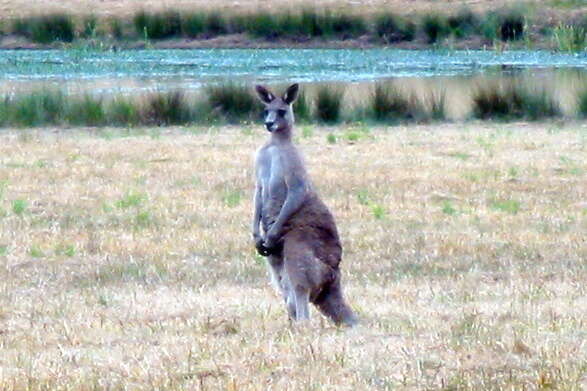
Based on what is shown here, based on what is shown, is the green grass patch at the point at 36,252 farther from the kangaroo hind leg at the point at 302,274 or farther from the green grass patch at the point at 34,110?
the green grass patch at the point at 34,110

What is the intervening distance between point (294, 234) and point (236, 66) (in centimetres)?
2939

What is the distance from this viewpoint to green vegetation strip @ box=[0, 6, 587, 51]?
4412cm

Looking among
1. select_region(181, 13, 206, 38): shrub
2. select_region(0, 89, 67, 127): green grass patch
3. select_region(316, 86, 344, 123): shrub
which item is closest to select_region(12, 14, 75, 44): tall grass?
select_region(181, 13, 206, 38): shrub

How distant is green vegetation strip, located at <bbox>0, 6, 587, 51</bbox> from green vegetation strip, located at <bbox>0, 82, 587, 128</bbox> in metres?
19.8

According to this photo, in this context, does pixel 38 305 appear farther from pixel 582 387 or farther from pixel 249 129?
pixel 249 129

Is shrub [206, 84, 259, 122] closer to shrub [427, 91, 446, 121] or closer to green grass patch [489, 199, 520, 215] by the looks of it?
shrub [427, 91, 446, 121]

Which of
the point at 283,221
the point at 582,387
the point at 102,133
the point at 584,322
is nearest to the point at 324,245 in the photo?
the point at 283,221

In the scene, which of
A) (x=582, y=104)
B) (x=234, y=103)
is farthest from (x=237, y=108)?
(x=582, y=104)

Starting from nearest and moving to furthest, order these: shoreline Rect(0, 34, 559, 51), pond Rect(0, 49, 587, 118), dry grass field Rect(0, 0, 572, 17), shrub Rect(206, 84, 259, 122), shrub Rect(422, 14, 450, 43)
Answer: shrub Rect(206, 84, 259, 122), pond Rect(0, 49, 587, 118), shoreline Rect(0, 34, 559, 51), shrub Rect(422, 14, 450, 43), dry grass field Rect(0, 0, 572, 17)

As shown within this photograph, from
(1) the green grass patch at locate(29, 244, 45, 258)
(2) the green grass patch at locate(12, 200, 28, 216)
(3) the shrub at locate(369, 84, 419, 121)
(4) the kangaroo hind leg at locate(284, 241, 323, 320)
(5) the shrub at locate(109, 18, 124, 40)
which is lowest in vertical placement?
(5) the shrub at locate(109, 18, 124, 40)

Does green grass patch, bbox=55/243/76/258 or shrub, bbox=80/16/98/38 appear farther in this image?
shrub, bbox=80/16/98/38

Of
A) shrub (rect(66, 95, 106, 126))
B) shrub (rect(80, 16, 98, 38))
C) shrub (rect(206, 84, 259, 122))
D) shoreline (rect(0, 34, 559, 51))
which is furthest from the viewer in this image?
shrub (rect(80, 16, 98, 38))

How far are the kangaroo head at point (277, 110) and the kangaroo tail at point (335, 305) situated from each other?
3.20 feet

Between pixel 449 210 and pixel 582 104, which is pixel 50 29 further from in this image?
pixel 449 210
